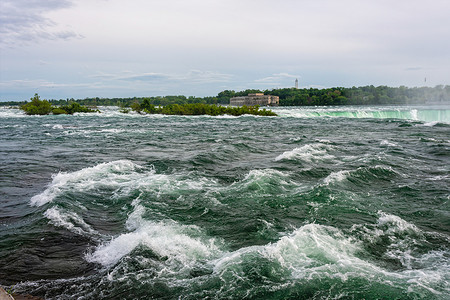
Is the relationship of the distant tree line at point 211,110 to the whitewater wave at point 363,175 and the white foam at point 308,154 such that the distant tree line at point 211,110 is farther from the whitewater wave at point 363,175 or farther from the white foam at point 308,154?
the whitewater wave at point 363,175

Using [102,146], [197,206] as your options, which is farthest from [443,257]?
[102,146]

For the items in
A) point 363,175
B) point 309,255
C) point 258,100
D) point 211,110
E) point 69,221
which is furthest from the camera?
point 258,100

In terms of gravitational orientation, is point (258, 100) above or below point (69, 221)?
above

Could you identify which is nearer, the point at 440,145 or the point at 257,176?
the point at 257,176

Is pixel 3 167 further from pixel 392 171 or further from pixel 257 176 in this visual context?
pixel 392 171

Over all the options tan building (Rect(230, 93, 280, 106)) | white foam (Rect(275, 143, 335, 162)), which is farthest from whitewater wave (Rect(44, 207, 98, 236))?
tan building (Rect(230, 93, 280, 106))

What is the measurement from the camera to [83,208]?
859cm

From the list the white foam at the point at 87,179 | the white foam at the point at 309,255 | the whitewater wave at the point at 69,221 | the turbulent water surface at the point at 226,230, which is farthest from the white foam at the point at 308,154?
the whitewater wave at the point at 69,221

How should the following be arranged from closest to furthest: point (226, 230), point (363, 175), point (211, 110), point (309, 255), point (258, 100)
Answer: point (309, 255), point (226, 230), point (363, 175), point (211, 110), point (258, 100)

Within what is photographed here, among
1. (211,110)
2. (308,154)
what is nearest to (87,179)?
(308,154)

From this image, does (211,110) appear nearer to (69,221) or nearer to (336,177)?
(336,177)

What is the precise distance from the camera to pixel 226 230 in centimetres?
732

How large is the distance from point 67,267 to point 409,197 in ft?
28.9

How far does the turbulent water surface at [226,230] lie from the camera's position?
16.7 feet
